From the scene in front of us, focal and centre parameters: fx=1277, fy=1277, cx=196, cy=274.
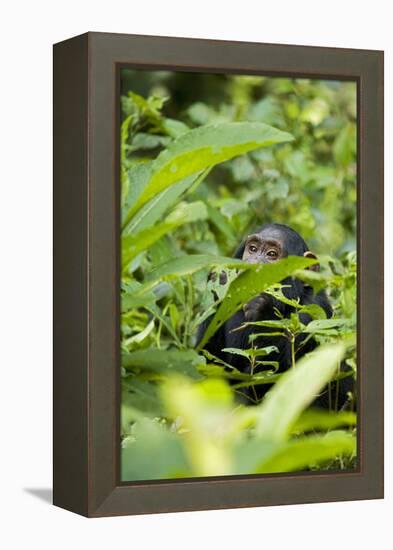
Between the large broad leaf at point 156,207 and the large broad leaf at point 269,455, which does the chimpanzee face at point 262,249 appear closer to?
the large broad leaf at point 156,207

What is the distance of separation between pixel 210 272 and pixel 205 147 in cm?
46

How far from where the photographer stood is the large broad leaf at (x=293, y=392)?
3.16 meters

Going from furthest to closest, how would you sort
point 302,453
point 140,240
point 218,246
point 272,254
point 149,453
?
point 218,246 → point 272,254 → point 149,453 → point 140,240 → point 302,453

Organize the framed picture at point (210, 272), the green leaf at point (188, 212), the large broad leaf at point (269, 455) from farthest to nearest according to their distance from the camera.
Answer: the green leaf at point (188, 212)
the framed picture at point (210, 272)
the large broad leaf at point (269, 455)

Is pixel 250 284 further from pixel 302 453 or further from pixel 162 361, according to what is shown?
pixel 302 453

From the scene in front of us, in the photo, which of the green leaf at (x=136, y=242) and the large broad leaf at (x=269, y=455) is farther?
the green leaf at (x=136, y=242)

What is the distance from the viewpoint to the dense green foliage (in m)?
4.21

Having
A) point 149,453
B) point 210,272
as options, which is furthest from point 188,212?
point 149,453

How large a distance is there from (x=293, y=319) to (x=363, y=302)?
0.32 m

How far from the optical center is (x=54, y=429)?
4375mm

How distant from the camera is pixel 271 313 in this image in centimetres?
450

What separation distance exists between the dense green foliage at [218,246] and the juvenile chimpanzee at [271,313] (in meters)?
0.04

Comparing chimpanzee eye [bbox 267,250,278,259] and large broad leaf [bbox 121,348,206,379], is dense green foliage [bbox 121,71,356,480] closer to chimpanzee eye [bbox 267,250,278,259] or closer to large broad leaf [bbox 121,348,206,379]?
large broad leaf [bbox 121,348,206,379]

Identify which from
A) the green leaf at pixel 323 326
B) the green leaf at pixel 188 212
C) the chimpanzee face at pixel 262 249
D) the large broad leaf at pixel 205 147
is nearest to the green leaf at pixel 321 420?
the green leaf at pixel 323 326
